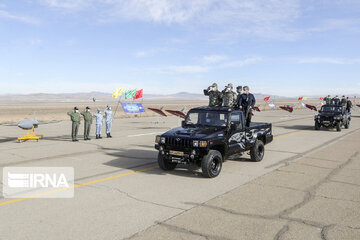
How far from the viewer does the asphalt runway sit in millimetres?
4832

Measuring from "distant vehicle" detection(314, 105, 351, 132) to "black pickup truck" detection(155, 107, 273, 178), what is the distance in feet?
39.5

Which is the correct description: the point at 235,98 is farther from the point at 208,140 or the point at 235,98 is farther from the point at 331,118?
the point at 331,118

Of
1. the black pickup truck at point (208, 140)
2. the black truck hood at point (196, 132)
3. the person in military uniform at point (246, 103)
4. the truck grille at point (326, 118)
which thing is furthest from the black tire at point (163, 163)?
the truck grille at point (326, 118)

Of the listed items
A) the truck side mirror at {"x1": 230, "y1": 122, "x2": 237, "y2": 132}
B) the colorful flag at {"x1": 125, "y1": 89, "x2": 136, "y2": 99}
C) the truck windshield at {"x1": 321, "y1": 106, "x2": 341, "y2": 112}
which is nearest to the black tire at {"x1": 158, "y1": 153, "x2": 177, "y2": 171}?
the truck side mirror at {"x1": 230, "y1": 122, "x2": 237, "y2": 132}

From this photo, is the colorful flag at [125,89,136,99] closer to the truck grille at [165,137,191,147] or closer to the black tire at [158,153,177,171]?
the black tire at [158,153,177,171]


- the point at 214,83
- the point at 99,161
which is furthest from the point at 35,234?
the point at 214,83

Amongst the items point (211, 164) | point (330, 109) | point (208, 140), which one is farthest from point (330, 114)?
point (208, 140)

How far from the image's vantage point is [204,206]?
5.81m

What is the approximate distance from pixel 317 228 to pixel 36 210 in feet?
16.1

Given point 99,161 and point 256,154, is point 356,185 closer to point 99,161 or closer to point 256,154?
point 256,154

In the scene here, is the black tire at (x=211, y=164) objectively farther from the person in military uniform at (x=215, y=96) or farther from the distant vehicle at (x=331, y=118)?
the distant vehicle at (x=331, y=118)

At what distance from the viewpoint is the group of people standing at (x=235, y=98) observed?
10789mm

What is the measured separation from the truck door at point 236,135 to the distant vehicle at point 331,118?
12.9 meters

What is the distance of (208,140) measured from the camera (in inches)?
297
